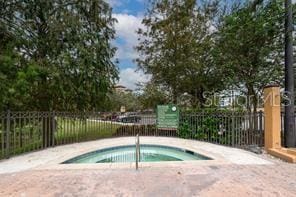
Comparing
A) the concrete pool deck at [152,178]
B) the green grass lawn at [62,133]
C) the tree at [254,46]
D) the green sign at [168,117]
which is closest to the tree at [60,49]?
the green grass lawn at [62,133]

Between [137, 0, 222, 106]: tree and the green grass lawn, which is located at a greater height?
[137, 0, 222, 106]: tree

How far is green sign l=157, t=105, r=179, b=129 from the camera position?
16797 mm

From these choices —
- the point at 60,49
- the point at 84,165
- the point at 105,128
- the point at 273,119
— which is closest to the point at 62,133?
the point at 105,128

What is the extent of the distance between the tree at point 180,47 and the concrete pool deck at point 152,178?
9.74 meters

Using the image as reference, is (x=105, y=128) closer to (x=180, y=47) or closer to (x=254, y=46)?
(x=180, y=47)

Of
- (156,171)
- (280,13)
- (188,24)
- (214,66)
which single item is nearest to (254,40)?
(280,13)

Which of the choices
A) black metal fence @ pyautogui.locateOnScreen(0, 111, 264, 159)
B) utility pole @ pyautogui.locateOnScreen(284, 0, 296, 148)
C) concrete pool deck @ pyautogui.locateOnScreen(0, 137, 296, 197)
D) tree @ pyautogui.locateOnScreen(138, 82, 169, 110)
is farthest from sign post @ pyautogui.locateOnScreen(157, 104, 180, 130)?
concrete pool deck @ pyautogui.locateOnScreen(0, 137, 296, 197)

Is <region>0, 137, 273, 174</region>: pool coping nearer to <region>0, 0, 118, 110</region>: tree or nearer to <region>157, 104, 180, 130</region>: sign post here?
<region>0, 0, 118, 110</region>: tree

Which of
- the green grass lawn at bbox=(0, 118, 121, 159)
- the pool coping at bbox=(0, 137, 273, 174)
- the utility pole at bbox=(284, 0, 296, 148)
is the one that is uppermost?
the utility pole at bbox=(284, 0, 296, 148)

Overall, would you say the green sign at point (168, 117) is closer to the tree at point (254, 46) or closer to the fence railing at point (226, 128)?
the fence railing at point (226, 128)

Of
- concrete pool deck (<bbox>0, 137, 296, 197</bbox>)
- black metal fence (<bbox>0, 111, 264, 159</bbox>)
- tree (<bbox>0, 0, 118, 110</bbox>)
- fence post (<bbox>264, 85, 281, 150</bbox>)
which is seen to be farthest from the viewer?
tree (<bbox>0, 0, 118, 110</bbox>)

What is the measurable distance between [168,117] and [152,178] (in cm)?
962

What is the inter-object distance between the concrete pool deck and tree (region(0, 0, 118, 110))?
423 cm

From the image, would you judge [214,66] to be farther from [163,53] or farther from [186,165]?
[186,165]
